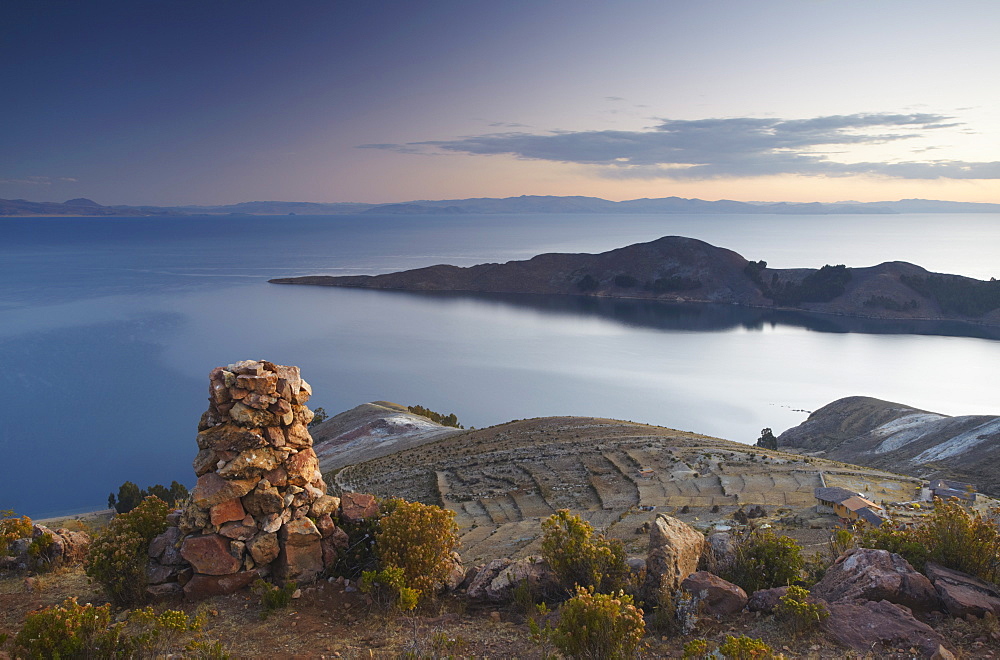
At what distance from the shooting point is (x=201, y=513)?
9211mm

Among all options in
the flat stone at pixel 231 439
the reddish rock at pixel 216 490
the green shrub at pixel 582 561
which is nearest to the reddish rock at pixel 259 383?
the flat stone at pixel 231 439

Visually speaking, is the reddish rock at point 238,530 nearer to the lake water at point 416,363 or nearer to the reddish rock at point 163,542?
the reddish rock at point 163,542

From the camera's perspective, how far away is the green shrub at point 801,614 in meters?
7.07

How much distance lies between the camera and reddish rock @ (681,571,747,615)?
7758 mm

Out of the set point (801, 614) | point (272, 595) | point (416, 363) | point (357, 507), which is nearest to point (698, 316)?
point (416, 363)

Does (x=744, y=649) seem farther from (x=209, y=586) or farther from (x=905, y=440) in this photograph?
(x=905, y=440)

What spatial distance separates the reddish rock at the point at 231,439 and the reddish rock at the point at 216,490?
467 mm

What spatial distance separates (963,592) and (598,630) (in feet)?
15.4

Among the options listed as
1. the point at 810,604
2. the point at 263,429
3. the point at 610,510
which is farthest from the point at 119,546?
the point at 610,510

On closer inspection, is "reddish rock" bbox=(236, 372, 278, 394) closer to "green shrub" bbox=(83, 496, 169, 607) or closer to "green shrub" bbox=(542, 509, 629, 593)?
"green shrub" bbox=(83, 496, 169, 607)

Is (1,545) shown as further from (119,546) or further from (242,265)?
(242,265)

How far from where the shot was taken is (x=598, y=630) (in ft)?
20.6

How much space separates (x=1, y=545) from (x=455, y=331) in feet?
271

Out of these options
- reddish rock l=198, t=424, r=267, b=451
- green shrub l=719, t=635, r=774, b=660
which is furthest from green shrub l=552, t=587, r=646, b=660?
reddish rock l=198, t=424, r=267, b=451
